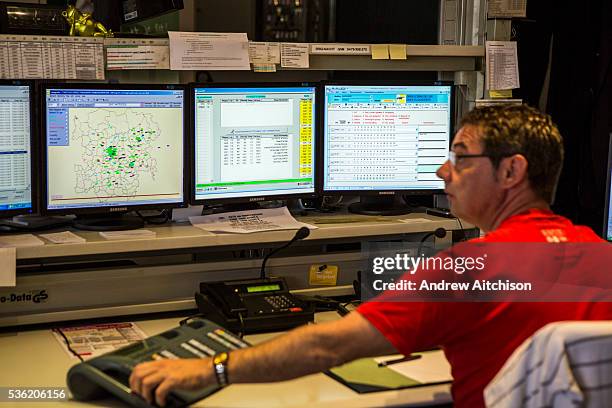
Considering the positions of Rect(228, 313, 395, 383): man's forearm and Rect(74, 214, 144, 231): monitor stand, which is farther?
Rect(74, 214, 144, 231): monitor stand

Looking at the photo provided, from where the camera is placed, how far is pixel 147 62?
7.70 feet

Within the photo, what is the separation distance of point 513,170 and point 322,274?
3.05 ft

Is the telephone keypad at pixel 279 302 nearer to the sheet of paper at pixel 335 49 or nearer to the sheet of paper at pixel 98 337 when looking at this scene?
the sheet of paper at pixel 98 337

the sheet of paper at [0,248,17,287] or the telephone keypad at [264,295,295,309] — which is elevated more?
the sheet of paper at [0,248,17,287]

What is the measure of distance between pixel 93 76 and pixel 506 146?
109 centimetres

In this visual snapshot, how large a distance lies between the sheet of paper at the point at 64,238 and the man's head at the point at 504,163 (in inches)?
37.1

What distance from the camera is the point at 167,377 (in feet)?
5.51

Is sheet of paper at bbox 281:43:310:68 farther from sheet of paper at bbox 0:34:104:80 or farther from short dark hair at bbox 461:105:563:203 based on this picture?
short dark hair at bbox 461:105:563:203

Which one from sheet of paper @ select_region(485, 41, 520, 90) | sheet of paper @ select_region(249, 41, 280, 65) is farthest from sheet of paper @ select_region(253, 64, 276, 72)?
sheet of paper @ select_region(485, 41, 520, 90)

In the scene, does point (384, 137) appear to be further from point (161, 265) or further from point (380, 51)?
point (161, 265)

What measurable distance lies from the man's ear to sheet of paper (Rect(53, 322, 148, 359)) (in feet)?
3.12

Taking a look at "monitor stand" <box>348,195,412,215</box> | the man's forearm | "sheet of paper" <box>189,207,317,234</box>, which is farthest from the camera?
"monitor stand" <box>348,195,412,215</box>

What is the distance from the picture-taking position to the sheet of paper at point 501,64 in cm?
264

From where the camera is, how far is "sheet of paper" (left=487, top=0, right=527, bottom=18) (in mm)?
2613
